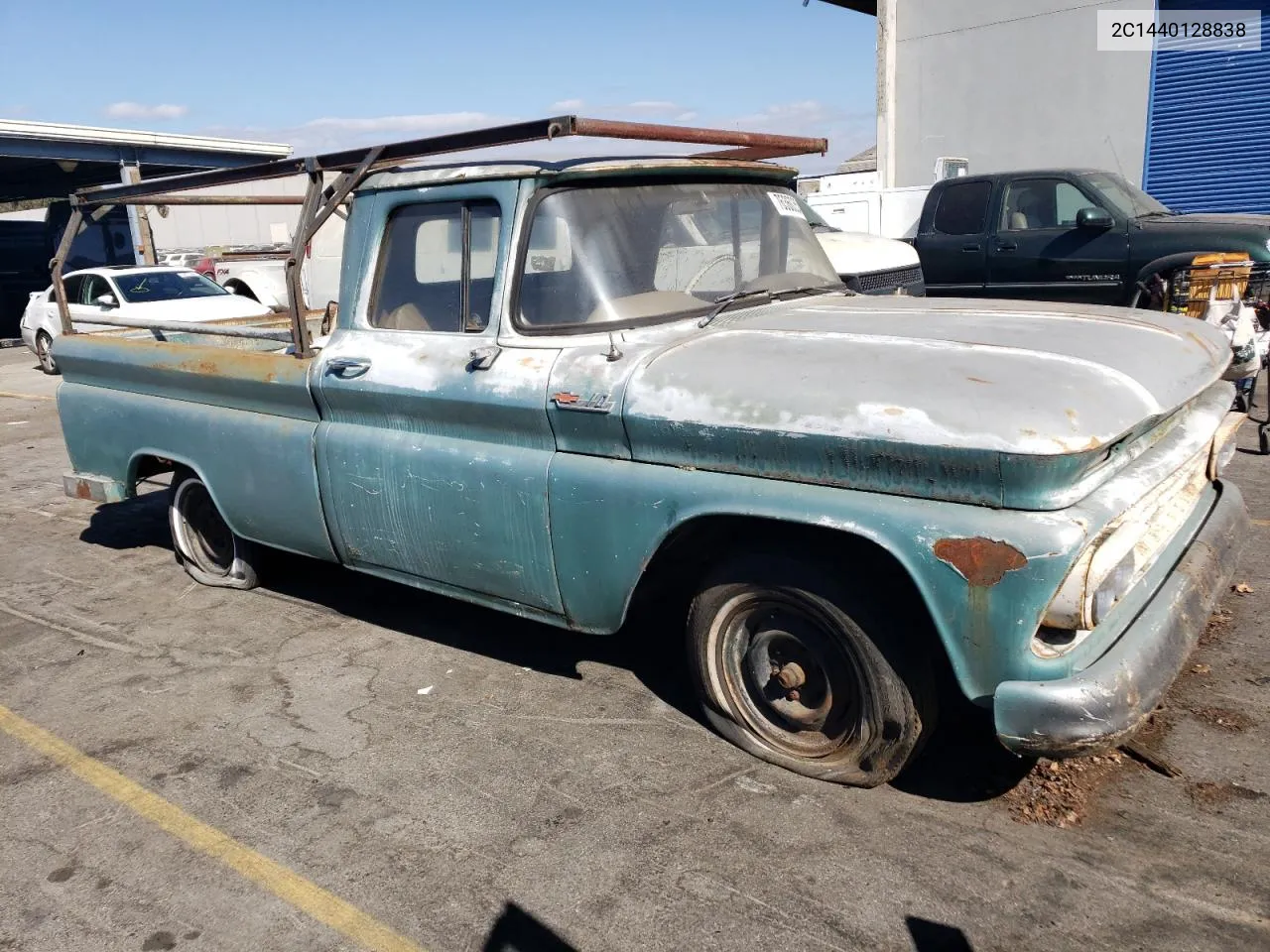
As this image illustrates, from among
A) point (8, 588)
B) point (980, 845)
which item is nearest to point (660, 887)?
point (980, 845)

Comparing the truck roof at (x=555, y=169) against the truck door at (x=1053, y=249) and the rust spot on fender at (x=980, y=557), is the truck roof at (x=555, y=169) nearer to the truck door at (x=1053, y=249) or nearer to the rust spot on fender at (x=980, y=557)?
the rust spot on fender at (x=980, y=557)

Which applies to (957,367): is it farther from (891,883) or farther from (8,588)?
(8,588)

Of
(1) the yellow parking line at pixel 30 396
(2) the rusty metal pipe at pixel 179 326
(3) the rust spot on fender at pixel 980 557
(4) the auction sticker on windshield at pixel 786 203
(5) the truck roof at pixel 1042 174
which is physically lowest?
(1) the yellow parking line at pixel 30 396

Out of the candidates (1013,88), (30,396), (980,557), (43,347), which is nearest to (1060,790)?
(980,557)

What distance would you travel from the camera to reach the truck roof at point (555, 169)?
371 cm

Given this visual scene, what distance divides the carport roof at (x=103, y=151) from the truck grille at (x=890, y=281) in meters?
14.0

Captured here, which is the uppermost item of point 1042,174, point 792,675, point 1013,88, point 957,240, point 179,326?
point 1013,88

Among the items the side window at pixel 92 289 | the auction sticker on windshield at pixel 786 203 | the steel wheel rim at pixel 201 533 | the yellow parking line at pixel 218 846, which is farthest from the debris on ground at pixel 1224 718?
the side window at pixel 92 289

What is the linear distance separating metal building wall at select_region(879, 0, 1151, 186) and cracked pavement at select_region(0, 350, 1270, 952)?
13918 millimetres

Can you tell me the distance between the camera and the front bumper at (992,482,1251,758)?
262 cm

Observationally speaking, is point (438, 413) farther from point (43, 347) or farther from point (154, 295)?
point (43, 347)

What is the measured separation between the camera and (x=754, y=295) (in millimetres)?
4066

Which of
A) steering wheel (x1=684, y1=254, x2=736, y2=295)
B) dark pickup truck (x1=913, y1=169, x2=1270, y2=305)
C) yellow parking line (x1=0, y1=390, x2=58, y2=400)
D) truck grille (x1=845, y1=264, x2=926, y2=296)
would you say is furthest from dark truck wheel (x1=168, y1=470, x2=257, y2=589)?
yellow parking line (x1=0, y1=390, x2=58, y2=400)

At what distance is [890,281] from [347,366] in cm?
634
